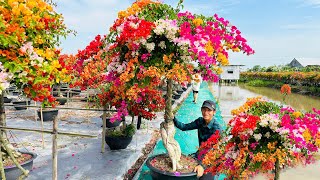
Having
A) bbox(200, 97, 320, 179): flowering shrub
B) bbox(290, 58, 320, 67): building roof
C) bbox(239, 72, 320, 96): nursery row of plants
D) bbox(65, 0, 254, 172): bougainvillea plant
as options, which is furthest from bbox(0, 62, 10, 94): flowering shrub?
bbox(290, 58, 320, 67): building roof

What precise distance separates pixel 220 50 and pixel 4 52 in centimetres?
266

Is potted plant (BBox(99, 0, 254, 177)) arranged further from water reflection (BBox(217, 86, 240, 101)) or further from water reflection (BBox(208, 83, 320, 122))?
water reflection (BBox(217, 86, 240, 101))

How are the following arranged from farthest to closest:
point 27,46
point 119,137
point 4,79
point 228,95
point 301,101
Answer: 1. point 228,95
2. point 301,101
3. point 119,137
4. point 27,46
5. point 4,79

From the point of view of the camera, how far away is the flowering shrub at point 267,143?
262cm

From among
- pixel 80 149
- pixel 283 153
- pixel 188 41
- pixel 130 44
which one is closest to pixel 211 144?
pixel 283 153

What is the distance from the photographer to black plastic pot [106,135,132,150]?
265 inches

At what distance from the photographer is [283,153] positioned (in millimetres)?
2652

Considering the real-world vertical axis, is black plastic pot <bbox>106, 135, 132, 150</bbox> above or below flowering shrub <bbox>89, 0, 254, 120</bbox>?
below

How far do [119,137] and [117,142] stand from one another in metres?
0.14

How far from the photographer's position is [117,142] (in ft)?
22.2

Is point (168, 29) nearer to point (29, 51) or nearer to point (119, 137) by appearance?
point (29, 51)

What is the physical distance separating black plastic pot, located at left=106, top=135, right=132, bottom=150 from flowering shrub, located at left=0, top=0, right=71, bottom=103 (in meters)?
2.80

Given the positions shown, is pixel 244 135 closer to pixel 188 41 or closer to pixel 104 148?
pixel 188 41

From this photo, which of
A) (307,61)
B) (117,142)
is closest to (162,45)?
(117,142)
